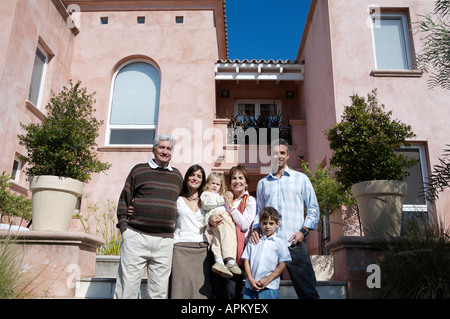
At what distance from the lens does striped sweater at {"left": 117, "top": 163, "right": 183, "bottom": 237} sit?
3.34 metres

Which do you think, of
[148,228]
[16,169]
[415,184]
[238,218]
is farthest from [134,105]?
Result: [238,218]

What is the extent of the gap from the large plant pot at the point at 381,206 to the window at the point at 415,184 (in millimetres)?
2774

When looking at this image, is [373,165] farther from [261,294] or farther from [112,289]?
[112,289]

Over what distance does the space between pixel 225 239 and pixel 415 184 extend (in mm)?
5719

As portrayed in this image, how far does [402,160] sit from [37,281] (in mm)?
5223

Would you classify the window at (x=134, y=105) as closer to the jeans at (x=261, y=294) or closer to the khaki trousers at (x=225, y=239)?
the khaki trousers at (x=225, y=239)

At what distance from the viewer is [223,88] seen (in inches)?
462

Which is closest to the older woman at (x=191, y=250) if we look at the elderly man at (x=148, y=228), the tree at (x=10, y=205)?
the elderly man at (x=148, y=228)

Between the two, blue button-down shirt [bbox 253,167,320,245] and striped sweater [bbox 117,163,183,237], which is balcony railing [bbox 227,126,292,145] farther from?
striped sweater [bbox 117,163,183,237]

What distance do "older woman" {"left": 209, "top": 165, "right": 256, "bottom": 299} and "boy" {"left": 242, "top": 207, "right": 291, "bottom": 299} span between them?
0.10 meters

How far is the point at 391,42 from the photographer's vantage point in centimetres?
858

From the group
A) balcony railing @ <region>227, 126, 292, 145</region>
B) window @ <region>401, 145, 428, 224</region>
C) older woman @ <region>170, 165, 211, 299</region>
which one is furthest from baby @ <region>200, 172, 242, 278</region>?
balcony railing @ <region>227, 126, 292, 145</region>

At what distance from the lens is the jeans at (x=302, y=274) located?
10.4ft

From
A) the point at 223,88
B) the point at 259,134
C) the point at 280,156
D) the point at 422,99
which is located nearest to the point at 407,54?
the point at 422,99
